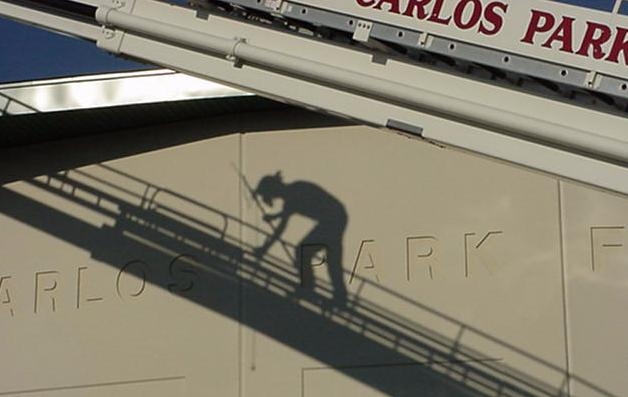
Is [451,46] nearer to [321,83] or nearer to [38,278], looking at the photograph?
[321,83]

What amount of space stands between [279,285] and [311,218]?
0.78 m

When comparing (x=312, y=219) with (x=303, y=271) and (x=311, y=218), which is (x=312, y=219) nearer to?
(x=311, y=218)

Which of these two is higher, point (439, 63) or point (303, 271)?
point (439, 63)

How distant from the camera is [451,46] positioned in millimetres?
6609

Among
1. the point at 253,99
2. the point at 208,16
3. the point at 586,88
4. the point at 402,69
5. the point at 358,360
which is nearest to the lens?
the point at 586,88

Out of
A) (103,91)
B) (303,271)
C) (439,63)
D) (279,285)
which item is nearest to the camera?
(439,63)

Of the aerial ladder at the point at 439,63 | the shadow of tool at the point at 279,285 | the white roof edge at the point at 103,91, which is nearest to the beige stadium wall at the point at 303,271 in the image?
the shadow of tool at the point at 279,285

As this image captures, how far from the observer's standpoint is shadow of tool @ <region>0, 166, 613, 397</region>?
37.7 feet

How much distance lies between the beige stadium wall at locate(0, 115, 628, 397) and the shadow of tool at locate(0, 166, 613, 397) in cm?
2

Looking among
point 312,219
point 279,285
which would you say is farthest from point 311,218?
point 279,285

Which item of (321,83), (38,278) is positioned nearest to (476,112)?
(321,83)

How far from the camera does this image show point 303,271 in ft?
40.3

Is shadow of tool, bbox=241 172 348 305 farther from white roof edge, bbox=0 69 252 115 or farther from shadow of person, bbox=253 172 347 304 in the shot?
white roof edge, bbox=0 69 252 115

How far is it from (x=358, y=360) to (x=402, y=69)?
544 centimetres
